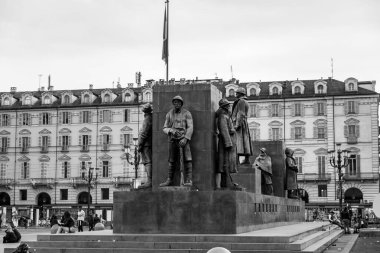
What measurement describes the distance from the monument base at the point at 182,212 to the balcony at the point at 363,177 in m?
62.1

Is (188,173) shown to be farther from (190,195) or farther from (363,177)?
(363,177)

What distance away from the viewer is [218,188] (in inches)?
713

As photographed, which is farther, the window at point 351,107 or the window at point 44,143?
the window at point 44,143

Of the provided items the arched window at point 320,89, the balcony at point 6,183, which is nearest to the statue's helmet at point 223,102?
the arched window at point 320,89

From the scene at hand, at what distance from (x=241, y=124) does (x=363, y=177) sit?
5795 cm

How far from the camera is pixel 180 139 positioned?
1758cm

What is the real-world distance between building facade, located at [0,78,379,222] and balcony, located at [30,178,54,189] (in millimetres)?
125

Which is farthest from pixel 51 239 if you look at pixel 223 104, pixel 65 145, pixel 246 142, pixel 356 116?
pixel 65 145

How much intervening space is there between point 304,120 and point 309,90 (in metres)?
4.01

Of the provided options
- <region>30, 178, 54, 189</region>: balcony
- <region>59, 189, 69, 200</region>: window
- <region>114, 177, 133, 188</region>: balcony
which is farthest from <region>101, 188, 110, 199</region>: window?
<region>30, 178, 54, 189</region>: balcony

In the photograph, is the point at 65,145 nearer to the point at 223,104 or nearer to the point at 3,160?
the point at 3,160

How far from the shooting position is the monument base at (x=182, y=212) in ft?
55.3

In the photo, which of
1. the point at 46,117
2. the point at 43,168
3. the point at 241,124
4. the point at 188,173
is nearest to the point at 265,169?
the point at 241,124

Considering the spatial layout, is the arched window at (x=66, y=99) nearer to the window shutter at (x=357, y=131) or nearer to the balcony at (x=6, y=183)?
the balcony at (x=6, y=183)
